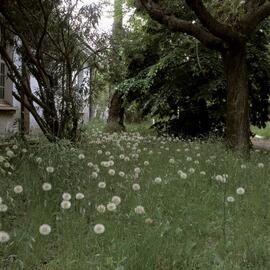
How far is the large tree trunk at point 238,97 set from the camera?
10344 mm

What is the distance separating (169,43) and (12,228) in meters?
12.6

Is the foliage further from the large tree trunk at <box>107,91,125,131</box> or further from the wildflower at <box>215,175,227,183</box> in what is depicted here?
the wildflower at <box>215,175,227,183</box>

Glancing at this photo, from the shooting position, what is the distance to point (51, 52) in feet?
32.7

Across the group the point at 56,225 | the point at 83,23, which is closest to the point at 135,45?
the point at 83,23

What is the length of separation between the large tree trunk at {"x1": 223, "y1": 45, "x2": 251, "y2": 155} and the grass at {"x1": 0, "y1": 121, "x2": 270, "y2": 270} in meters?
3.16

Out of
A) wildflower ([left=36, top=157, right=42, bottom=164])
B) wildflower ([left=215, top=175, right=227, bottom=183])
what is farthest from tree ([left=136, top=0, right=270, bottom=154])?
wildflower ([left=36, top=157, right=42, bottom=164])

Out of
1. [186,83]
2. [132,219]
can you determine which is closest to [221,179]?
[132,219]

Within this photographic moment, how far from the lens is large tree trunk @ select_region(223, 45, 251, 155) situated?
10.3 m

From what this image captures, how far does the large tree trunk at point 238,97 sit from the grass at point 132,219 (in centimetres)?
316

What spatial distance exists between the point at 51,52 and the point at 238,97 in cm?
384

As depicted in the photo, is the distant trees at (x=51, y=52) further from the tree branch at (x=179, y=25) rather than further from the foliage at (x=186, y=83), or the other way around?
the foliage at (x=186, y=83)

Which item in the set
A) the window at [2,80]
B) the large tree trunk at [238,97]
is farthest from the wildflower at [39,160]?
the window at [2,80]

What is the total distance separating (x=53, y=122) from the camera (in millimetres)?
9320

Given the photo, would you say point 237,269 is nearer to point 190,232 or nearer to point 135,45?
point 190,232
